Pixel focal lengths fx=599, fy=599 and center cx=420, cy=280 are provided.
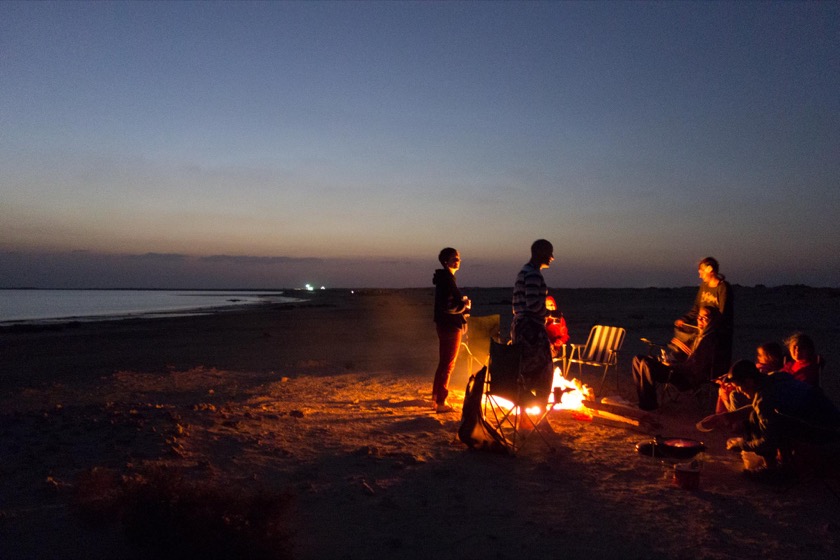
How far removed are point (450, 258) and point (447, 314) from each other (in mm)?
621

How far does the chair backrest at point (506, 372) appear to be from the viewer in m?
5.34

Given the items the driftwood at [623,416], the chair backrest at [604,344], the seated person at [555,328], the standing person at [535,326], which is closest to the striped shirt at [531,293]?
the standing person at [535,326]

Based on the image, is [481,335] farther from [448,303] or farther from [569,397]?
[569,397]

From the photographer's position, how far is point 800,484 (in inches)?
175

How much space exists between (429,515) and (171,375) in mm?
7052

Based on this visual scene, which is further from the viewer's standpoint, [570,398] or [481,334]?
[481,334]

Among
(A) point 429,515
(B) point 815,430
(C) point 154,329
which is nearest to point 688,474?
(B) point 815,430

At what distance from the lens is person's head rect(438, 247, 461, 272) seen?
6605mm

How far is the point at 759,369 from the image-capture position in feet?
16.9

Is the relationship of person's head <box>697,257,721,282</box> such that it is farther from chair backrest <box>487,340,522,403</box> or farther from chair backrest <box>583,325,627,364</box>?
chair backrest <box>487,340,522,403</box>

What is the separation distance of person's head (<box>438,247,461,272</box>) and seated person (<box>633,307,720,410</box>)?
2338 mm

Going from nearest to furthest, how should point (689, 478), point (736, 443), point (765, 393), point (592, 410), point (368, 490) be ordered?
point (368, 490) → point (689, 478) → point (765, 393) → point (736, 443) → point (592, 410)

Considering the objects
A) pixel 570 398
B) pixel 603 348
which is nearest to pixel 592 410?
pixel 570 398

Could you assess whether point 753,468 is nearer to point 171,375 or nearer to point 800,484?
point 800,484
